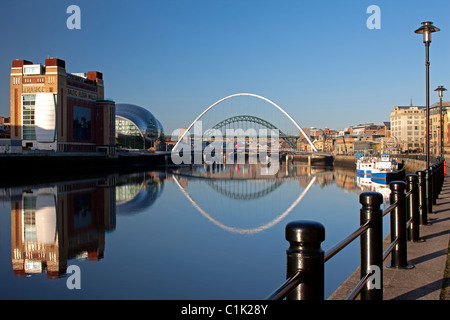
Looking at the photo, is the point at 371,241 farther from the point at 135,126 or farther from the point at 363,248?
the point at 135,126

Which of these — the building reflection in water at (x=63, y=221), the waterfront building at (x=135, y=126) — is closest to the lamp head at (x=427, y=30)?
the building reflection in water at (x=63, y=221)

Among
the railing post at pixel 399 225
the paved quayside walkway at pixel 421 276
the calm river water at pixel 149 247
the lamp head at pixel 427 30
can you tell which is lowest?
the calm river water at pixel 149 247

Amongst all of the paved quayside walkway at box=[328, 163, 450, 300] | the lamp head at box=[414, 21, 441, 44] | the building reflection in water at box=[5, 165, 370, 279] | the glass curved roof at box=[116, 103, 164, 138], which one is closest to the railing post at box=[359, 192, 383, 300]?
the paved quayside walkway at box=[328, 163, 450, 300]

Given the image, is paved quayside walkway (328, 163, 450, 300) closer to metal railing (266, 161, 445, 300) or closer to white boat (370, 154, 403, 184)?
metal railing (266, 161, 445, 300)

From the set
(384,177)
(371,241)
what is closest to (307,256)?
(371,241)

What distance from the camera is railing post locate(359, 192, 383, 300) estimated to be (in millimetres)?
3455

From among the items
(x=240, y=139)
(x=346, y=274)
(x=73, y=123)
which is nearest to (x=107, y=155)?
(x=73, y=123)

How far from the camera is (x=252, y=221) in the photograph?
20.0m

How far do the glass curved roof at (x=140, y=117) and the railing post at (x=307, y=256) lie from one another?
121552mm

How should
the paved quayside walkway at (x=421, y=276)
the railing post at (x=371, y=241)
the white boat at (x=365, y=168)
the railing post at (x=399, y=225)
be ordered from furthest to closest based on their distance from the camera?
the white boat at (x=365, y=168) < the railing post at (x=399, y=225) < the paved quayside walkway at (x=421, y=276) < the railing post at (x=371, y=241)

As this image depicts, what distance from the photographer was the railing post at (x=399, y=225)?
4961 millimetres

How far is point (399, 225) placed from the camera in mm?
5016

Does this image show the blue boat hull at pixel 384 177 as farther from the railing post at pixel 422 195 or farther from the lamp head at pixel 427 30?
the railing post at pixel 422 195
